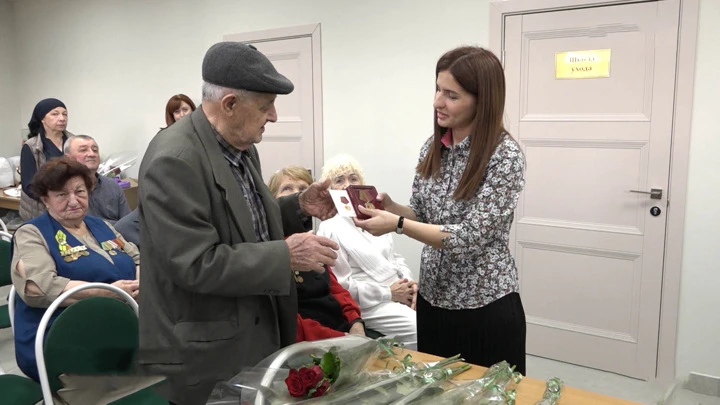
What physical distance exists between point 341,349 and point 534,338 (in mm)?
2731

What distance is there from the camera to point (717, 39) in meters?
2.92

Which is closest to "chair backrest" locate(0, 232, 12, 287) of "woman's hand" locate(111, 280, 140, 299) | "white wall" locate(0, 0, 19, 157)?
"woman's hand" locate(111, 280, 140, 299)

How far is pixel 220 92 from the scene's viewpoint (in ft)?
4.67

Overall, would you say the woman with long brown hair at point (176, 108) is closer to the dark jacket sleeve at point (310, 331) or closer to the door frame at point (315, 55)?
the door frame at point (315, 55)

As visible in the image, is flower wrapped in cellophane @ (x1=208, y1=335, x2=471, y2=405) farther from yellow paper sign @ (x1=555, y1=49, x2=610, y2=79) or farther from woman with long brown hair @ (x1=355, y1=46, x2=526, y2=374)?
yellow paper sign @ (x1=555, y1=49, x2=610, y2=79)

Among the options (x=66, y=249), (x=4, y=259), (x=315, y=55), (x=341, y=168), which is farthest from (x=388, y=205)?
(x=315, y=55)

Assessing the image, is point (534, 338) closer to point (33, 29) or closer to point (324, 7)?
point (324, 7)

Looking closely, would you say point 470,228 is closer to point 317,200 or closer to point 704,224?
point 317,200

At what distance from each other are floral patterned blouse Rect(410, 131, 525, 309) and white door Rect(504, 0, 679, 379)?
1.80 metres

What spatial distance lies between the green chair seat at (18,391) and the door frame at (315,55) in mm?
2729

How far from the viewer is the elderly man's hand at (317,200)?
1889 mm

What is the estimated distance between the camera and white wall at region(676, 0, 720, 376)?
296 centimetres

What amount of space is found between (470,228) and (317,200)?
0.52 meters

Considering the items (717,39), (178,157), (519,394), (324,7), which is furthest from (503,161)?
(324,7)
